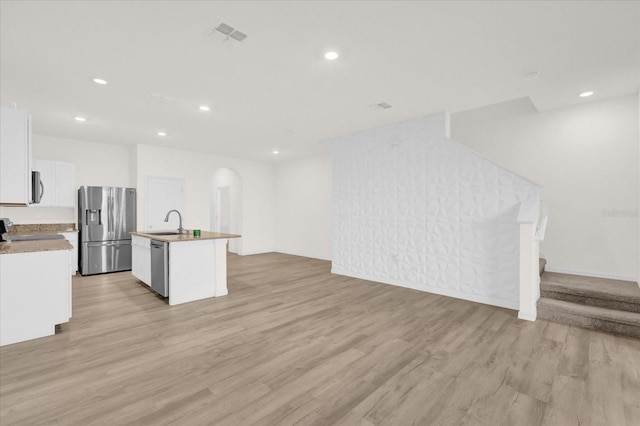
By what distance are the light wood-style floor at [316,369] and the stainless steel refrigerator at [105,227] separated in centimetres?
239

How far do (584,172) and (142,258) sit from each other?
281 inches

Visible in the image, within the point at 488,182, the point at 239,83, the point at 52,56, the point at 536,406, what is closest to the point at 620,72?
the point at 488,182

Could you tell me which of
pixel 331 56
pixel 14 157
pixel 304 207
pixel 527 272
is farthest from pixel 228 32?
pixel 304 207

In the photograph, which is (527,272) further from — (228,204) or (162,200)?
(228,204)

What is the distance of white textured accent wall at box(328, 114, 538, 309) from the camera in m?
4.04

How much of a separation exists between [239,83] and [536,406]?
13.4ft

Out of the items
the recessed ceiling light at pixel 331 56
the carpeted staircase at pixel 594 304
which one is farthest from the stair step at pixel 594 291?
the recessed ceiling light at pixel 331 56

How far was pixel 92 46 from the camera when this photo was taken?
104 inches

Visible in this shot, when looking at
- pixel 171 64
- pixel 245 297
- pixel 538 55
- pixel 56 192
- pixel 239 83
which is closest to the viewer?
pixel 538 55

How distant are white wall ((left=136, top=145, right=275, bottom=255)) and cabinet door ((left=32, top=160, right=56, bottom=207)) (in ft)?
4.71

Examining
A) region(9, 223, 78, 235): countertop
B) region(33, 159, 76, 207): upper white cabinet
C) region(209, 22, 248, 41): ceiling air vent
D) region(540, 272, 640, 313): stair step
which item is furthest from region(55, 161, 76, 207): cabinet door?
region(540, 272, 640, 313): stair step

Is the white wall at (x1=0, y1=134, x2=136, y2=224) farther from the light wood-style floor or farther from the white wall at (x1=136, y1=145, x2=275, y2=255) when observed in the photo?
the light wood-style floor

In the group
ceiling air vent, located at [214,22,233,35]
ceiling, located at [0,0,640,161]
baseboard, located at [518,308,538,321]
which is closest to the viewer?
ceiling, located at [0,0,640,161]

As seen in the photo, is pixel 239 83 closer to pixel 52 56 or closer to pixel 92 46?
pixel 92 46
